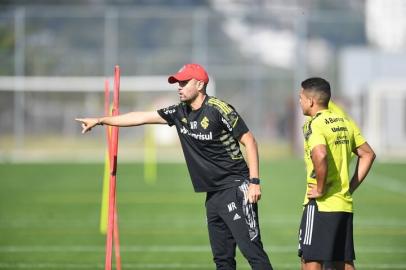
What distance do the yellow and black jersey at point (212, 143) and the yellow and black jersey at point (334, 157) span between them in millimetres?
817

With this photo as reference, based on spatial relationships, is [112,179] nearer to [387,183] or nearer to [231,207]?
[231,207]

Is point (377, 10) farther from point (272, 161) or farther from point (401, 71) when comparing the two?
point (272, 161)

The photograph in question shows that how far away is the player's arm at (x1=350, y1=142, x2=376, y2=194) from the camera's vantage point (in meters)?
8.47

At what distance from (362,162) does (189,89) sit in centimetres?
166

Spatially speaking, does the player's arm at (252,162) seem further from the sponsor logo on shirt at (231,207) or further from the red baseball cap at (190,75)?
the red baseball cap at (190,75)

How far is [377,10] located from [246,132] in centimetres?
4453

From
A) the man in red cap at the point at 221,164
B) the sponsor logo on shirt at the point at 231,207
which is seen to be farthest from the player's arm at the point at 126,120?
the sponsor logo on shirt at the point at 231,207

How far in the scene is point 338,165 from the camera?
26.6 ft

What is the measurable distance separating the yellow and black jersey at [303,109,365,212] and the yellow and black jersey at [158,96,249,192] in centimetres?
82

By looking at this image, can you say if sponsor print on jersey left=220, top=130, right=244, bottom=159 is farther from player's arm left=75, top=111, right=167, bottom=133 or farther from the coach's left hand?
player's arm left=75, top=111, right=167, bottom=133

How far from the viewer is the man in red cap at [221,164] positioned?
862 cm

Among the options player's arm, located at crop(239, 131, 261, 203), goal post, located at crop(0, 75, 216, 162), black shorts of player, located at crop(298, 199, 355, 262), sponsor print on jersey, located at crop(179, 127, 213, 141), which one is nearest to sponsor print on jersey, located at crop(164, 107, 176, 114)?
sponsor print on jersey, located at crop(179, 127, 213, 141)

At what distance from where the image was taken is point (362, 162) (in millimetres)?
8547

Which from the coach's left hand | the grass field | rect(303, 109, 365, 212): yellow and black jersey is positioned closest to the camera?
rect(303, 109, 365, 212): yellow and black jersey
